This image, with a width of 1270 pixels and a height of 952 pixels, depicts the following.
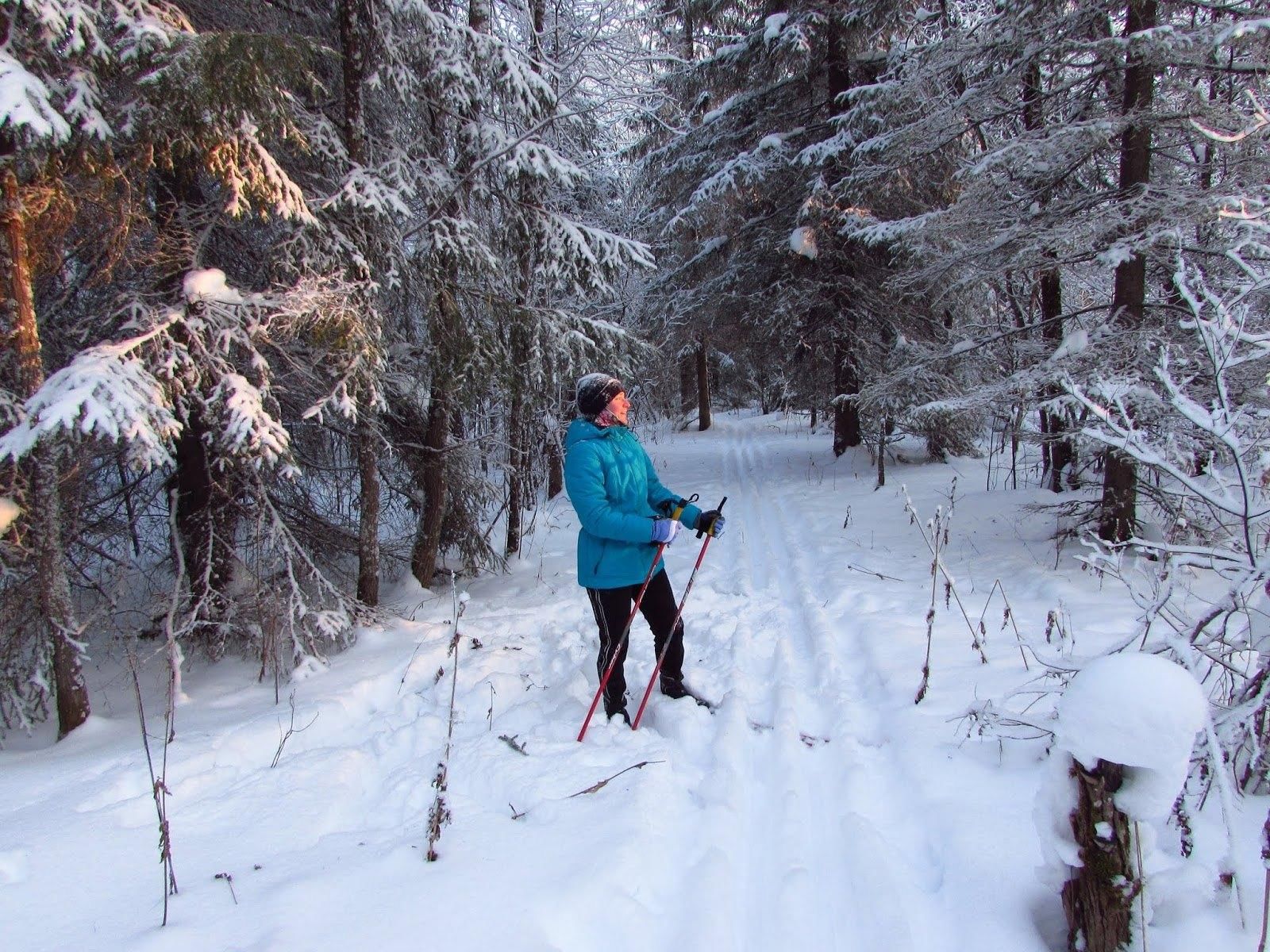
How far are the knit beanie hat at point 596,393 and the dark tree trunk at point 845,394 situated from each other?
7.30 meters

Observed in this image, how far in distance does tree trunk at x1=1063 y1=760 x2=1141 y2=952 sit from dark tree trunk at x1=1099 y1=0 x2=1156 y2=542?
16.0ft

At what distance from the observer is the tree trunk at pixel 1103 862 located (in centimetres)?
185

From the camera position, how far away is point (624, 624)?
396 centimetres

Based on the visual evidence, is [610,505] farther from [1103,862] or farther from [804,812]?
[1103,862]

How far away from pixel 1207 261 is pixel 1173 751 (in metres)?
6.43

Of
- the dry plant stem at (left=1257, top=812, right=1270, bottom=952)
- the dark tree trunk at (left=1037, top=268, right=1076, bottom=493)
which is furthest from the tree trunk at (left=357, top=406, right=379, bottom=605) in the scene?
the dark tree trunk at (left=1037, top=268, right=1076, bottom=493)

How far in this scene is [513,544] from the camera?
30.3 ft

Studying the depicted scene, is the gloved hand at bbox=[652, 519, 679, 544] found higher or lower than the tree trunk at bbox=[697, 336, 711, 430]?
lower

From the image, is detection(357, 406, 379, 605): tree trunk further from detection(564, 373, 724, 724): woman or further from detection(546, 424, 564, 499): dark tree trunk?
detection(564, 373, 724, 724): woman

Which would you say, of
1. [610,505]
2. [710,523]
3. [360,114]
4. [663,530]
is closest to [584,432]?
[610,505]

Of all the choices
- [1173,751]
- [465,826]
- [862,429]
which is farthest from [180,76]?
[862,429]

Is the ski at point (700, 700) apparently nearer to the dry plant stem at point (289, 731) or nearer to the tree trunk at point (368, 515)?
the dry plant stem at point (289, 731)

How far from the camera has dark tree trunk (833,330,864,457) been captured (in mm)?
11805

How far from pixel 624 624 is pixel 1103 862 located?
8.31ft
